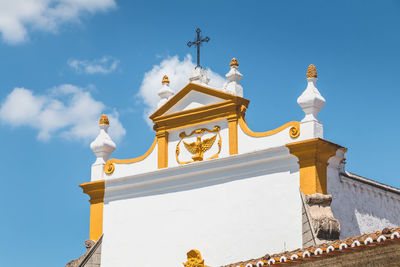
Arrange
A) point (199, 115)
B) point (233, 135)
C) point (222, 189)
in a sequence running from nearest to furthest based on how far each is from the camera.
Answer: point (222, 189) → point (233, 135) → point (199, 115)

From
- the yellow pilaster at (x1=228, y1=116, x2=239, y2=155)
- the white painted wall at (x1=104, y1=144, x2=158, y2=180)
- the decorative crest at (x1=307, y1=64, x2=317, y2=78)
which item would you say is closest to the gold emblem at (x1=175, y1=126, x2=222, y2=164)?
the yellow pilaster at (x1=228, y1=116, x2=239, y2=155)

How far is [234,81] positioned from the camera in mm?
19047

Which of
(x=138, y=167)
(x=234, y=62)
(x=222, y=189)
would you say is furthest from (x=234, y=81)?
(x=138, y=167)

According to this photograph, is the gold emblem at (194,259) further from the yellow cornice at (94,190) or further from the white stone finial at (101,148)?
the white stone finial at (101,148)

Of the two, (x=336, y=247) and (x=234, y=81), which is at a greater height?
(x=234, y=81)

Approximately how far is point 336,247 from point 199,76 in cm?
803

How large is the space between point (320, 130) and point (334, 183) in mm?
1167

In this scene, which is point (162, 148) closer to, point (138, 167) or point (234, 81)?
point (138, 167)

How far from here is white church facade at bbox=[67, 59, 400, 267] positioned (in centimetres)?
1725

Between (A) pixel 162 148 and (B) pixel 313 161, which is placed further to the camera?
(A) pixel 162 148

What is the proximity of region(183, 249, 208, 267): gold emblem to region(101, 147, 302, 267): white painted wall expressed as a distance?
0.27 metres

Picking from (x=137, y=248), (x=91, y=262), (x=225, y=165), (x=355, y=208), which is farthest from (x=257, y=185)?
(x=91, y=262)

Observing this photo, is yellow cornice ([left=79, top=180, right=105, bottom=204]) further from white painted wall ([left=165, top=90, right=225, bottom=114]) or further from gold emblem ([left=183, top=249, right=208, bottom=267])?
gold emblem ([left=183, top=249, right=208, bottom=267])

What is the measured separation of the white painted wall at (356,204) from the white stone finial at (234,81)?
283 centimetres
